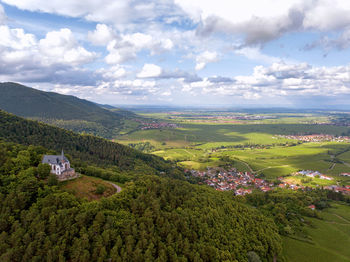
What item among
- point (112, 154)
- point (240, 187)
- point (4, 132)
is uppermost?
point (4, 132)

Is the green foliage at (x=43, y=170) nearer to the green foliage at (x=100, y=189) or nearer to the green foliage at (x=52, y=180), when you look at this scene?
the green foliage at (x=52, y=180)

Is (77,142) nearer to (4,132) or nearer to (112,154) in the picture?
(112,154)

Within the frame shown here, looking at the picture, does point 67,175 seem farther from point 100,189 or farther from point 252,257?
point 252,257

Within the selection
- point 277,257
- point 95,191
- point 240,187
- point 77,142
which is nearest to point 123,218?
point 95,191

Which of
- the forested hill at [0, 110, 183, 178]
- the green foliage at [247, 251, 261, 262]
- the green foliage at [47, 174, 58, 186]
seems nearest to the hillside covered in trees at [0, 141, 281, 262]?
the green foliage at [247, 251, 261, 262]

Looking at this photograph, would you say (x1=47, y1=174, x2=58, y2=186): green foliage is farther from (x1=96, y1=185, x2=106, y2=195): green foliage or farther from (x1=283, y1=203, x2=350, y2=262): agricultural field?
(x1=283, y1=203, x2=350, y2=262): agricultural field

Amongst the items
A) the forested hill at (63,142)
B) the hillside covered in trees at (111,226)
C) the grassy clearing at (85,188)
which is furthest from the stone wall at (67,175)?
the forested hill at (63,142)
